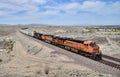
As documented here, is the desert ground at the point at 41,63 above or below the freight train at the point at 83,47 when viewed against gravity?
below

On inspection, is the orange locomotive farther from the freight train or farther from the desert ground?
the desert ground

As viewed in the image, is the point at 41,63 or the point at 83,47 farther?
the point at 83,47

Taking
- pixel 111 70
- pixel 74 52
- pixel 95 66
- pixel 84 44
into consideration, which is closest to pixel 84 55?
pixel 84 44

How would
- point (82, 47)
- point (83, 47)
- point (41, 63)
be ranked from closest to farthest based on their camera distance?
1. point (41, 63)
2. point (83, 47)
3. point (82, 47)

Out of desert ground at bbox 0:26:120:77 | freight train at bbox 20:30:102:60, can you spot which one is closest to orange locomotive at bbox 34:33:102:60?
freight train at bbox 20:30:102:60

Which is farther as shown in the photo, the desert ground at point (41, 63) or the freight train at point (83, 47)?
the freight train at point (83, 47)

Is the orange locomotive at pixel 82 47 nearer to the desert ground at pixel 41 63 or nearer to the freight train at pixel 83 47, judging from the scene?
the freight train at pixel 83 47

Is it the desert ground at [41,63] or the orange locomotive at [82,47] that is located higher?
the orange locomotive at [82,47]

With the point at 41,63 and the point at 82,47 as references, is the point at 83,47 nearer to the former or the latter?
the point at 82,47

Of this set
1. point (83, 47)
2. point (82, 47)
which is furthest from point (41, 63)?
point (82, 47)

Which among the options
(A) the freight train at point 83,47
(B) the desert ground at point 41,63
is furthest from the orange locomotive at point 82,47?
(B) the desert ground at point 41,63

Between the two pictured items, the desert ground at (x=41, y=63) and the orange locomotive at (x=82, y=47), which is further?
the orange locomotive at (x=82, y=47)

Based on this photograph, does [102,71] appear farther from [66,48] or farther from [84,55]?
[66,48]

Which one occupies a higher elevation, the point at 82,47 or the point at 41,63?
the point at 82,47
